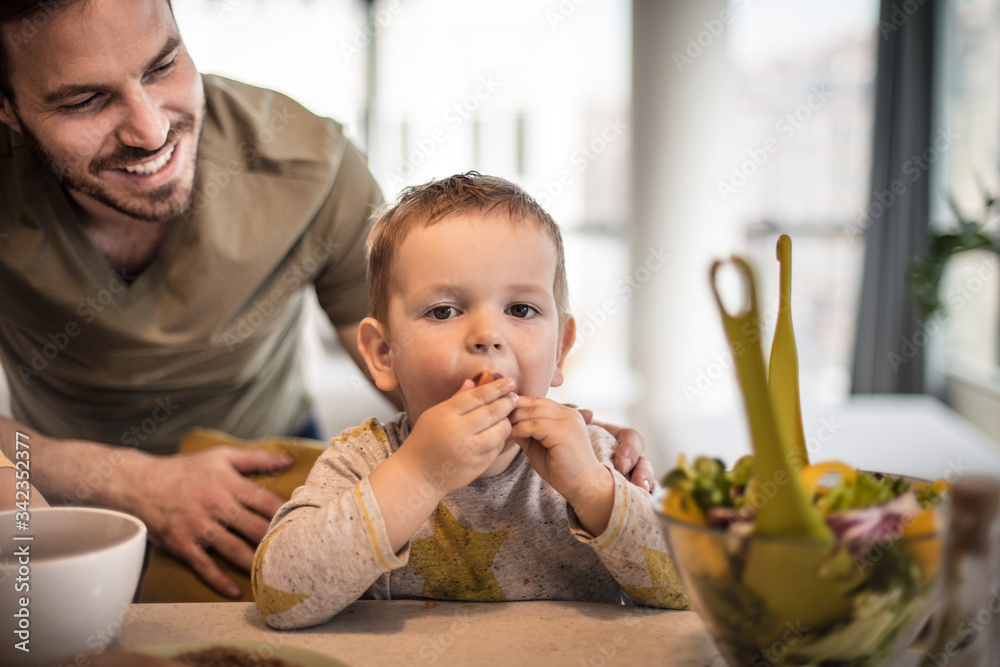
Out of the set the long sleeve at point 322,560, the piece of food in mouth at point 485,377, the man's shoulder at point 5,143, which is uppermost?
the man's shoulder at point 5,143

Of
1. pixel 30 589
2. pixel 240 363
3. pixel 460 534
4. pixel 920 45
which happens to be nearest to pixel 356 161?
pixel 240 363

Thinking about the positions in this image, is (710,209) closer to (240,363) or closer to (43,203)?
(240,363)

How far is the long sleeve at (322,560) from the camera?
76 centimetres

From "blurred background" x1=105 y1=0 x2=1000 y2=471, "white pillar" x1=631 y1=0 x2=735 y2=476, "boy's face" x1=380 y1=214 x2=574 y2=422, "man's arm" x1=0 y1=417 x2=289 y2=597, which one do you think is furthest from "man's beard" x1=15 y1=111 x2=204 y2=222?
"white pillar" x1=631 y1=0 x2=735 y2=476

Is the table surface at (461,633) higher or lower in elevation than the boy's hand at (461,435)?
lower

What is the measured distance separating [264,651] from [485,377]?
0.33 metres

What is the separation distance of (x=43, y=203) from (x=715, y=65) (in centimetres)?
342

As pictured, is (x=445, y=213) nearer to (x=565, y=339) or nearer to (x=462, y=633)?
(x=565, y=339)

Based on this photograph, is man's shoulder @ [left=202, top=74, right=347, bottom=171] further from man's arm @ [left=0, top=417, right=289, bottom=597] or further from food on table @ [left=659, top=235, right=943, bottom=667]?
food on table @ [left=659, top=235, right=943, bottom=667]

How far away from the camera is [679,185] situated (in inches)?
160

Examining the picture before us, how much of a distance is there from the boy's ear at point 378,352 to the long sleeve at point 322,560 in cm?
18

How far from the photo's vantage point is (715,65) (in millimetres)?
3980

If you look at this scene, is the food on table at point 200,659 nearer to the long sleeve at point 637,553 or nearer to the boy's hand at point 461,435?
the boy's hand at point 461,435

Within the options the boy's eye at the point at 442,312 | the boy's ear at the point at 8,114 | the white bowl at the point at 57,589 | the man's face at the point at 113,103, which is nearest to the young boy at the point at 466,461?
the boy's eye at the point at 442,312
